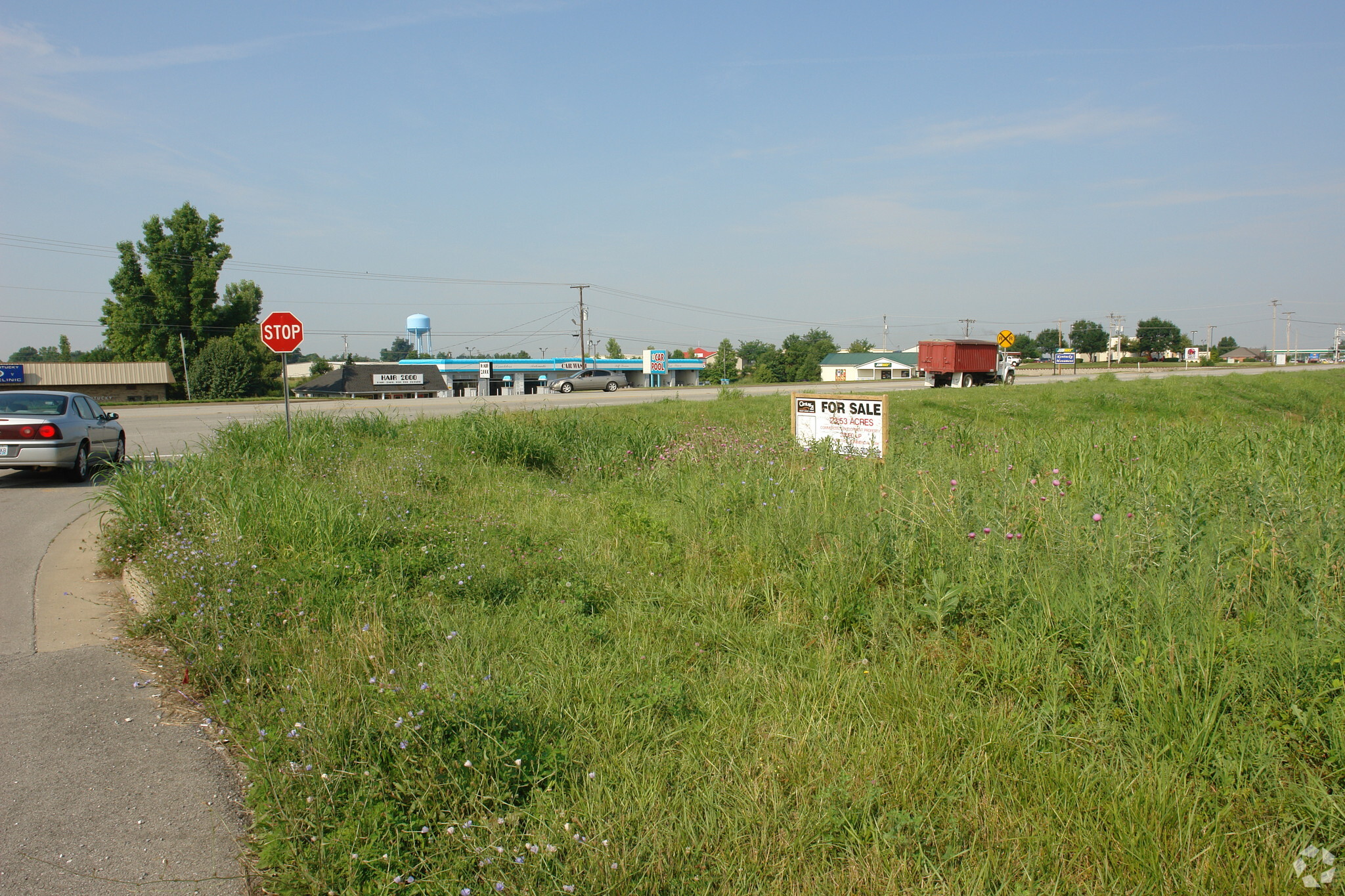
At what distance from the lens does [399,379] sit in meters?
79.6

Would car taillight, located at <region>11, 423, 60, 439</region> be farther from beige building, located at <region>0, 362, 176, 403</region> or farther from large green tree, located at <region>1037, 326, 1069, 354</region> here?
large green tree, located at <region>1037, 326, 1069, 354</region>

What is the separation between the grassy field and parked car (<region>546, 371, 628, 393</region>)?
4322 cm

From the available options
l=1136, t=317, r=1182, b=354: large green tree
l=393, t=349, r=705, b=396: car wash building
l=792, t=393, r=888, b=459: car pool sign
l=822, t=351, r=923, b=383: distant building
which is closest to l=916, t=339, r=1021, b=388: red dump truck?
l=792, t=393, r=888, b=459: car pool sign

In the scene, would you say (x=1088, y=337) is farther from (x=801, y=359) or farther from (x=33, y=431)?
(x=33, y=431)

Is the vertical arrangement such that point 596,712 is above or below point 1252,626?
below

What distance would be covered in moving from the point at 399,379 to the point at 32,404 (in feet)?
227

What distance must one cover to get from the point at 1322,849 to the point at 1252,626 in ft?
4.94

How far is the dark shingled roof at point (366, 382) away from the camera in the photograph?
260 ft

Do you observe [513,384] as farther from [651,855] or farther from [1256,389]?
[651,855]

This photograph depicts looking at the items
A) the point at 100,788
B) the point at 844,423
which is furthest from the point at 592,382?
the point at 100,788

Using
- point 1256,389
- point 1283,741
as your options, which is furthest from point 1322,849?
point 1256,389

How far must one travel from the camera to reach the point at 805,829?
2963mm

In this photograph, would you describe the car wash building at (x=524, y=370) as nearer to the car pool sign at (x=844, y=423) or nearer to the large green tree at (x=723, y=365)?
the large green tree at (x=723, y=365)

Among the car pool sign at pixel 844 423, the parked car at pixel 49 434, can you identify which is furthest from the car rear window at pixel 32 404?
the car pool sign at pixel 844 423
